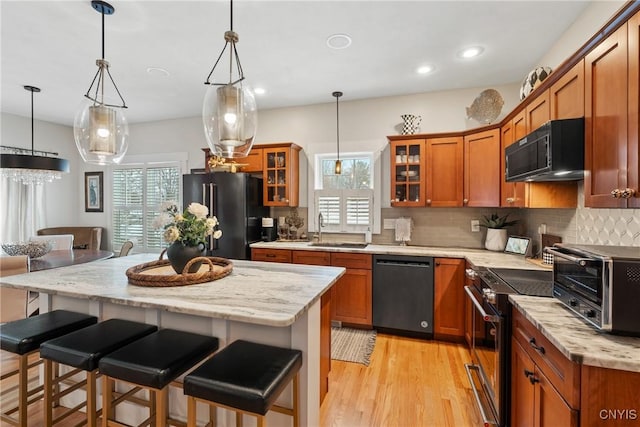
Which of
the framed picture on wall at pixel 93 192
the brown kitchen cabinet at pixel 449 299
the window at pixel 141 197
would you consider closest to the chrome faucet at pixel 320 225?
the brown kitchen cabinet at pixel 449 299

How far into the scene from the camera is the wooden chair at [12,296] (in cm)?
252

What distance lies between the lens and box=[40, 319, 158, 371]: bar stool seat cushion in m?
1.48

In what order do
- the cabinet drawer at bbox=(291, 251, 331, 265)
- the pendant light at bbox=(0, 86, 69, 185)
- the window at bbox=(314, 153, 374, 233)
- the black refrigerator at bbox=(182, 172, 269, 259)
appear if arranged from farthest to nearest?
the window at bbox=(314, 153, 374, 233), the black refrigerator at bbox=(182, 172, 269, 259), the cabinet drawer at bbox=(291, 251, 331, 265), the pendant light at bbox=(0, 86, 69, 185)

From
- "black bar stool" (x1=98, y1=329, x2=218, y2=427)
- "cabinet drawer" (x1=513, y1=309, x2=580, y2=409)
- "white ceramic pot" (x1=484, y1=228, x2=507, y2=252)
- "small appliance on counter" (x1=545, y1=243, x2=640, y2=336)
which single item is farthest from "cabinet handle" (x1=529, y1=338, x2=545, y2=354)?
"white ceramic pot" (x1=484, y1=228, x2=507, y2=252)

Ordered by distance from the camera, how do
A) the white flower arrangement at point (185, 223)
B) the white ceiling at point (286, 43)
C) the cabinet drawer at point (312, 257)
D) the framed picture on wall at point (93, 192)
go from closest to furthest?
the white flower arrangement at point (185, 223) < the white ceiling at point (286, 43) < the cabinet drawer at point (312, 257) < the framed picture on wall at point (93, 192)

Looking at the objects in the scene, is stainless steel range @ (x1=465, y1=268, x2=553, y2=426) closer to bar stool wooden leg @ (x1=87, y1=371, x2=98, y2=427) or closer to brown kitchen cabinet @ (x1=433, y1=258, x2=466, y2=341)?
brown kitchen cabinet @ (x1=433, y1=258, x2=466, y2=341)

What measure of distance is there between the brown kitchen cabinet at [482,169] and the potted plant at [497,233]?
0.36 meters

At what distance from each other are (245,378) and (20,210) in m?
5.54

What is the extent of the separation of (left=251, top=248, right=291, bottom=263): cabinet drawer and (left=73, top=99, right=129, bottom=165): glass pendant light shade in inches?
79.9

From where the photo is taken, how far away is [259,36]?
2504 millimetres

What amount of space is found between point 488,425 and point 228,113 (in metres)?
2.46

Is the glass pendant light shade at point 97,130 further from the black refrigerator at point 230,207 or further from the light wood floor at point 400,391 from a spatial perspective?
the light wood floor at point 400,391

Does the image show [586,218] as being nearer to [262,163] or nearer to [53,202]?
[262,163]

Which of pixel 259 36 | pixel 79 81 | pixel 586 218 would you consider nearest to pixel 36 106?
pixel 79 81
